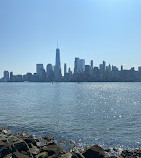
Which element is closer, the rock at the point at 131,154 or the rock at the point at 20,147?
the rock at the point at 20,147

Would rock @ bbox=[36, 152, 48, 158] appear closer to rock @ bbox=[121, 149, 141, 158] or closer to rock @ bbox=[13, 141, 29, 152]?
rock @ bbox=[13, 141, 29, 152]

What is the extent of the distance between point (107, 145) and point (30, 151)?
31.3 ft

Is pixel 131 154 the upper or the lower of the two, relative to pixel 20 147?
lower

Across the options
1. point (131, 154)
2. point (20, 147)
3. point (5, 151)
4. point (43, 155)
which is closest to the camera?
point (43, 155)

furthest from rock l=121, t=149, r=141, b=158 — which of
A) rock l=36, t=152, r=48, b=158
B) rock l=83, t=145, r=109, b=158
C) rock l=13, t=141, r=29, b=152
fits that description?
rock l=13, t=141, r=29, b=152

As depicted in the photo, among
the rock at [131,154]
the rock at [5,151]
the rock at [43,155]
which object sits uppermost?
the rock at [5,151]

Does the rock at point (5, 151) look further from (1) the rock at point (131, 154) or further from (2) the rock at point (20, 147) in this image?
(1) the rock at point (131, 154)

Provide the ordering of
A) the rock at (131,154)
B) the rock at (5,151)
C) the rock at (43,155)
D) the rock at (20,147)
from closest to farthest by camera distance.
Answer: the rock at (43,155) < the rock at (5,151) < the rock at (20,147) < the rock at (131,154)

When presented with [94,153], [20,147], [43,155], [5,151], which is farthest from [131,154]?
[5,151]

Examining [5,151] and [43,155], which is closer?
[43,155]

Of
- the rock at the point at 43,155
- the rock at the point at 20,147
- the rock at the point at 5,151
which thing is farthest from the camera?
the rock at the point at 20,147

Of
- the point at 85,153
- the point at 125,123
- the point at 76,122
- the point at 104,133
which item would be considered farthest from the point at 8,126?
the point at 125,123

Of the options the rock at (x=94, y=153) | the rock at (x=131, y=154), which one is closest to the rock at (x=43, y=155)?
the rock at (x=94, y=153)

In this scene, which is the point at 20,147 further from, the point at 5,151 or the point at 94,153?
the point at 94,153
